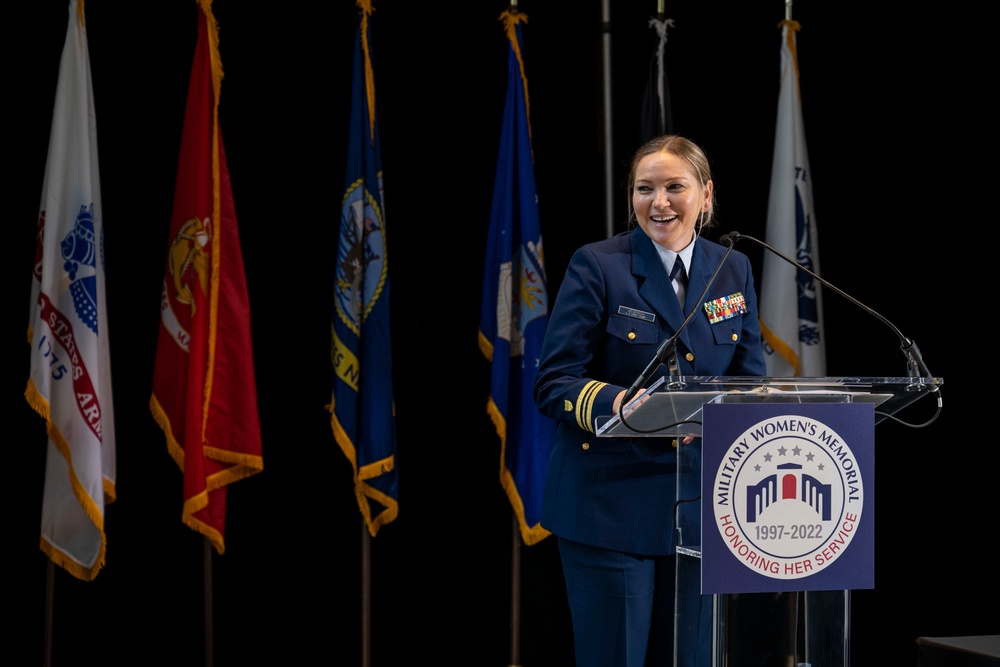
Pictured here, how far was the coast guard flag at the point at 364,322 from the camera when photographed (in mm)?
3154

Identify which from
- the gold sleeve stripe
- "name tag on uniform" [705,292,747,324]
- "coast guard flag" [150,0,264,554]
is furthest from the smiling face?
"coast guard flag" [150,0,264,554]

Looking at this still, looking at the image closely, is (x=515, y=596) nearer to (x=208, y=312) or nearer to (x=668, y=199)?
(x=208, y=312)

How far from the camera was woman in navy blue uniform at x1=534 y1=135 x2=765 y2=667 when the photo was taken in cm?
184

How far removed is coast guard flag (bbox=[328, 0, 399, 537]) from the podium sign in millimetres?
1863

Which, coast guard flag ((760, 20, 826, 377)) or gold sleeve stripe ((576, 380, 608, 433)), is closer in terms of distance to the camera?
gold sleeve stripe ((576, 380, 608, 433))

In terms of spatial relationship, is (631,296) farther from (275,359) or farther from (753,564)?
(275,359)

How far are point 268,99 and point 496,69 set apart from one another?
784 mm

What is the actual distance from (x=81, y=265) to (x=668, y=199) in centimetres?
173

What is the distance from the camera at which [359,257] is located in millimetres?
3178

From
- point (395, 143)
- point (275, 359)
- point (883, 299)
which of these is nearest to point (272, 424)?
point (275, 359)

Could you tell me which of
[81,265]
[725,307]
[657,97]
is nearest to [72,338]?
[81,265]

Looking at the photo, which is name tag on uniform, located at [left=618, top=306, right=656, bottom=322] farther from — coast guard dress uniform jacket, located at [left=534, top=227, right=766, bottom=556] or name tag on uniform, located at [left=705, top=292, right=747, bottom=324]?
name tag on uniform, located at [left=705, top=292, right=747, bottom=324]

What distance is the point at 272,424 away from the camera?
3.34 meters

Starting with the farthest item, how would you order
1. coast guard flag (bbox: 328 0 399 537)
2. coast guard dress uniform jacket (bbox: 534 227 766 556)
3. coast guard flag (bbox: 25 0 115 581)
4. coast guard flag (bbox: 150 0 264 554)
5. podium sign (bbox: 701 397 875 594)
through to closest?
coast guard flag (bbox: 328 0 399 537) < coast guard flag (bbox: 150 0 264 554) < coast guard flag (bbox: 25 0 115 581) < coast guard dress uniform jacket (bbox: 534 227 766 556) < podium sign (bbox: 701 397 875 594)
